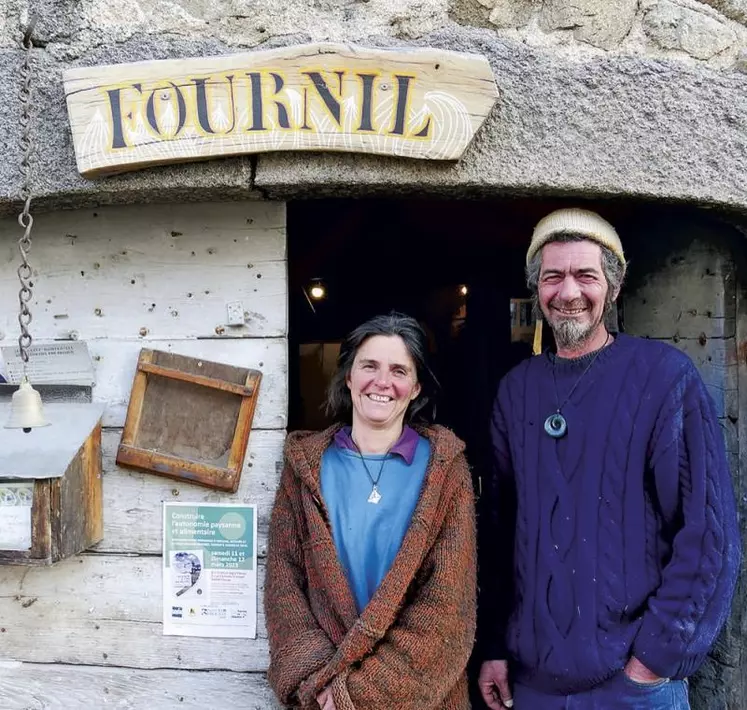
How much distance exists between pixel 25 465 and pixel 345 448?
0.79 metres

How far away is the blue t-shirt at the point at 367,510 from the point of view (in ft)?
5.27

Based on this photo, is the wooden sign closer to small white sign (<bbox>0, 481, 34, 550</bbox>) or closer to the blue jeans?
small white sign (<bbox>0, 481, 34, 550</bbox>)

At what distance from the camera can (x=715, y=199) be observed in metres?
1.59

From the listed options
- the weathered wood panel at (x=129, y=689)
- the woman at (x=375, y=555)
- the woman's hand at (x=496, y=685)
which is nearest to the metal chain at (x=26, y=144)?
the woman at (x=375, y=555)

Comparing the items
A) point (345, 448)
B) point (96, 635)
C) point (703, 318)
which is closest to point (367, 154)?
point (345, 448)

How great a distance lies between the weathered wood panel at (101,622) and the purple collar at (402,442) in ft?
1.35

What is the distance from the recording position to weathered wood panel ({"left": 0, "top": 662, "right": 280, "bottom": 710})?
Result: 5.71 ft

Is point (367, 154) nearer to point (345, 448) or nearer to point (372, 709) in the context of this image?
point (345, 448)

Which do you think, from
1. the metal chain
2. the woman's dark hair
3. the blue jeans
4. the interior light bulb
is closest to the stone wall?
the metal chain

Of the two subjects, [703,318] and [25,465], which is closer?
[25,465]

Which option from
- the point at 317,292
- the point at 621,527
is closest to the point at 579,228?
the point at 621,527

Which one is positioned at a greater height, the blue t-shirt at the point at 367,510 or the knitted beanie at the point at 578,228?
the knitted beanie at the point at 578,228

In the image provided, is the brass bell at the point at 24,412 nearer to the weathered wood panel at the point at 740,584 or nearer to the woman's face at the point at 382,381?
the woman's face at the point at 382,381

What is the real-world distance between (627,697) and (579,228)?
1123 millimetres
